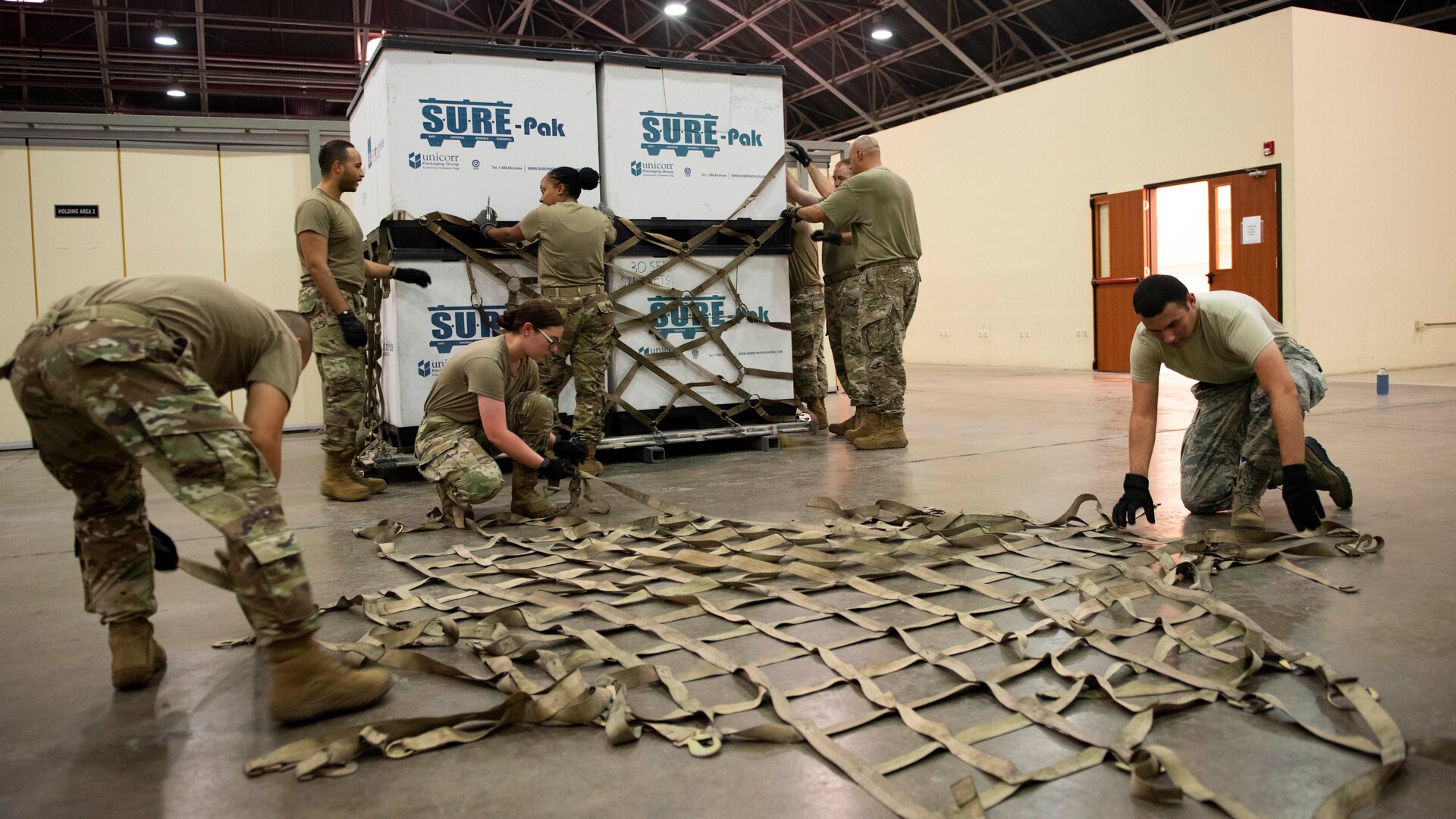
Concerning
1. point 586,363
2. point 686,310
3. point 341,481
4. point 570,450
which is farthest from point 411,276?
point 570,450

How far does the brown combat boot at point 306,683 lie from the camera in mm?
2037

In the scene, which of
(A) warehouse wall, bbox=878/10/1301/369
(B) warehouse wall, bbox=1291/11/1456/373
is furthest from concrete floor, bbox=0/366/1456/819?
(A) warehouse wall, bbox=878/10/1301/369

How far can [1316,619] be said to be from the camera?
2.54m

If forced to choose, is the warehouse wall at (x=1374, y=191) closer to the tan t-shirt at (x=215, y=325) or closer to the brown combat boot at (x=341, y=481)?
the brown combat boot at (x=341, y=481)

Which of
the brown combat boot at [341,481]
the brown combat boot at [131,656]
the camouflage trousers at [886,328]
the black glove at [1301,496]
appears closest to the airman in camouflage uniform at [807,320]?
the camouflage trousers at [886,328]

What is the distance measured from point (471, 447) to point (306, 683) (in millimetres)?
2197

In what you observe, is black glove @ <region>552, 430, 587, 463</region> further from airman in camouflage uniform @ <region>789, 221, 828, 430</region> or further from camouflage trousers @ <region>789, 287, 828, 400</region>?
camouflage trousers @ <region>789, 287, 828, 400</region>

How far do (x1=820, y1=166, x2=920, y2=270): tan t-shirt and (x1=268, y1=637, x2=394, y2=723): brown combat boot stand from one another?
4646 mm

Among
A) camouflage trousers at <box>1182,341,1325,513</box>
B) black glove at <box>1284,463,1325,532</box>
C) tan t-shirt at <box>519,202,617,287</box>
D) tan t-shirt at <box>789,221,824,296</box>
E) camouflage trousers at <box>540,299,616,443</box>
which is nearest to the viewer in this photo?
black glove at <box>1284,463,1325,532</box>

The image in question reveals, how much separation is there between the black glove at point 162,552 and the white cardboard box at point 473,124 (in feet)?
11.1

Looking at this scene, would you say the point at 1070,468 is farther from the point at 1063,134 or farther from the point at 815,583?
the point at 1063,134

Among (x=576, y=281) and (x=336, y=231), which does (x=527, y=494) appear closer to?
(x=576, y=281)

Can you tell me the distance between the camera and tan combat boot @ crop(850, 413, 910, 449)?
6.12 m

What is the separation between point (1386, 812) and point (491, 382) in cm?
318
